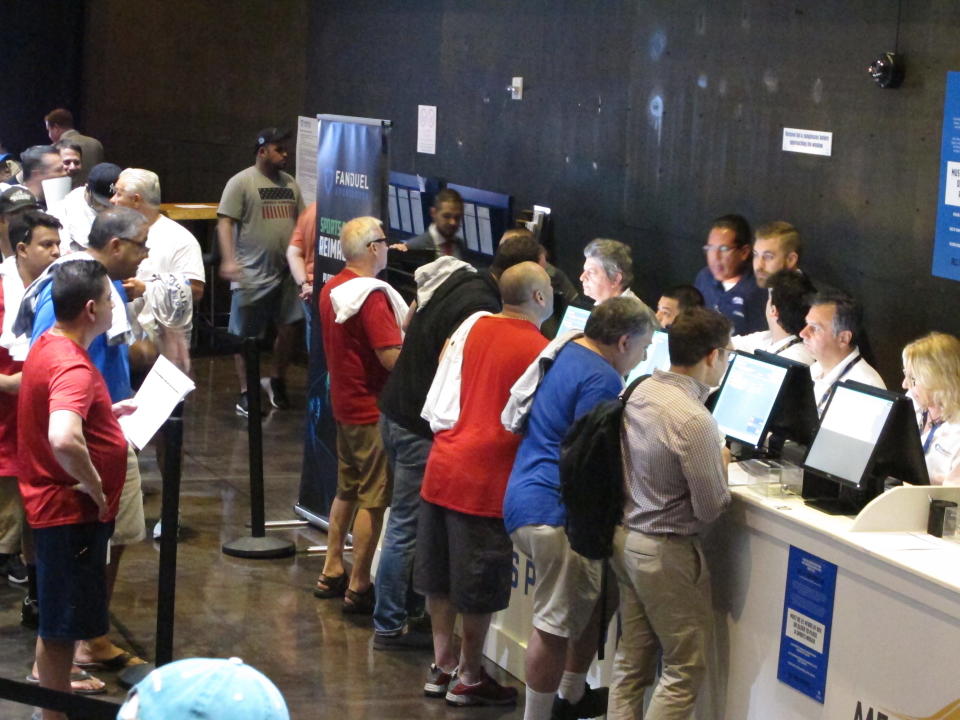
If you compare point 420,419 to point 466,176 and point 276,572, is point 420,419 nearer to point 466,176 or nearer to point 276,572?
point 276,572

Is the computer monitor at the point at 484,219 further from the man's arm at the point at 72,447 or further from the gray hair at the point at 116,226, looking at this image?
the man's arm at the point at 72,447

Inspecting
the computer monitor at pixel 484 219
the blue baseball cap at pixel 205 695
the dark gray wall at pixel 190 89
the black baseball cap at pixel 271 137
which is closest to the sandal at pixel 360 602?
the computer monitor at pixel 484 219

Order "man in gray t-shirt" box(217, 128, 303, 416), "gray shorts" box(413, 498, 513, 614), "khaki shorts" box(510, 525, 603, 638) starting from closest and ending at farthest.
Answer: "khaki shorts" box(510, 525, 603, 638) < "gray shorts" box(413, 498, 513, 614) < "man in gray t-shirt" box(217, 128, 303, 416)

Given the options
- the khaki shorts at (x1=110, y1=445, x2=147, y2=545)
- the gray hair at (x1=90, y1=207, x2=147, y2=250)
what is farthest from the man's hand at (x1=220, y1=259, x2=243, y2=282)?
the khaki shorts at (x1=110, y1=445, x2=147, y2=545)

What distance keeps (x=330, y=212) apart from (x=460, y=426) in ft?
7.15

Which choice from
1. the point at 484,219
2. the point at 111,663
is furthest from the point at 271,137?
the point at 111,663

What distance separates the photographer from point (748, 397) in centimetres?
434

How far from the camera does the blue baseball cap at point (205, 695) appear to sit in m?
1.47

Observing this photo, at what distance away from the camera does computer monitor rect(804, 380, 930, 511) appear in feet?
12.5

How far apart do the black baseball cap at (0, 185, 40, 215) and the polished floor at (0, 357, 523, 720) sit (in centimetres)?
159

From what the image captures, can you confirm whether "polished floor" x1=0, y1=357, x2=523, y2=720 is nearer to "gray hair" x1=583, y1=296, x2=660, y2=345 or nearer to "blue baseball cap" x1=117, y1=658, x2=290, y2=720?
"gray hair" x1=583, y1=296, x2=660, y2=345

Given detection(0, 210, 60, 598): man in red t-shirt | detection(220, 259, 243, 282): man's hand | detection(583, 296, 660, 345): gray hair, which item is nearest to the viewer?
detection(583, 296, 660, 345): gray hair

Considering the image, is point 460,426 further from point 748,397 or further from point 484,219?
point 484,219

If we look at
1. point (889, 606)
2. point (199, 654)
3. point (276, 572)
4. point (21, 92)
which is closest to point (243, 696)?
point (889, 606)
